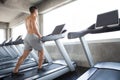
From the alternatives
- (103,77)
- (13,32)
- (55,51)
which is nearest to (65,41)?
(55,51)

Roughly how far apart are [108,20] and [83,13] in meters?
1.87

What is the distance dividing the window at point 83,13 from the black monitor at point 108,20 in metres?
1.05

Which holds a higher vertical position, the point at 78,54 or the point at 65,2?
the point at 65,2

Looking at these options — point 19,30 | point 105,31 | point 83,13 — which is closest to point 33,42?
point 105,31

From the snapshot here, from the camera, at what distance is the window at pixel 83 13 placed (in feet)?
12.1

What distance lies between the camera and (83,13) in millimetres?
4297

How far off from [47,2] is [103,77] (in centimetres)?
406

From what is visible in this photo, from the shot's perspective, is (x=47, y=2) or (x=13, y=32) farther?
(x=13, y=32)

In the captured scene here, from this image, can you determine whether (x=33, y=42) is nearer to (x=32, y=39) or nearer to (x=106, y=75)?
(x=32, y=39)

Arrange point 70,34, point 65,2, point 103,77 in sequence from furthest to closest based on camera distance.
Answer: point 65,2
point 70,34
point 103,77

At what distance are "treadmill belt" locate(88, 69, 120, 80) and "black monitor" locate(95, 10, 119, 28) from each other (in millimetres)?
835

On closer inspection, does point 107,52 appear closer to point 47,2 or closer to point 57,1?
point 57,1

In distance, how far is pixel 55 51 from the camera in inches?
201

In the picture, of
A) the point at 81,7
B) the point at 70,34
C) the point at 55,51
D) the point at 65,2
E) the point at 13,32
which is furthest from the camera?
the point at 13,32
